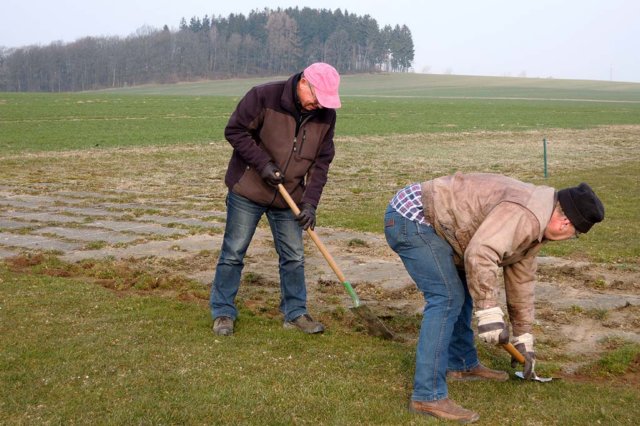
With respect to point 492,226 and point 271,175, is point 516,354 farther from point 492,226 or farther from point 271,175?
point 271,175

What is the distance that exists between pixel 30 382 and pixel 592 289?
17.3 ft

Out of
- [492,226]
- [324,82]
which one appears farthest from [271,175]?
[492,226]

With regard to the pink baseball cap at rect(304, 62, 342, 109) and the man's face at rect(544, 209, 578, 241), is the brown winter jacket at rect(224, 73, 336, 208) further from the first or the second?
the man's face at rect(544, 209, 578, 241)

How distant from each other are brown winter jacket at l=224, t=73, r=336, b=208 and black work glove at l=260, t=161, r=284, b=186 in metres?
0.04

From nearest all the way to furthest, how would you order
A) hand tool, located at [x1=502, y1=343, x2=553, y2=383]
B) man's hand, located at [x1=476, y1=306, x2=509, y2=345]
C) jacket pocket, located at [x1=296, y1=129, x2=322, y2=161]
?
man's hand, located at [x1=476, y1=306, x2=509, y2=345] → hand tool, located at [x1=502, y1=343, x2=553, y2=383] → jacket pocket, located at [x1=296, y1=129, x2=322, y2=161]

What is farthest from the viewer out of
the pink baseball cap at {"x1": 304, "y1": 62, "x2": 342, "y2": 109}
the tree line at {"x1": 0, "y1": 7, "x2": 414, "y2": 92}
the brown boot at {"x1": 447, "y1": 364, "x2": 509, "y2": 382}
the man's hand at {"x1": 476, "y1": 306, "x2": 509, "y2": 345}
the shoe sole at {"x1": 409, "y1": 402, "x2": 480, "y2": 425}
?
the tree line at {"x1": 0, "y1": 7, "x2": 414, "y2": 92}

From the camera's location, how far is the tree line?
407ft

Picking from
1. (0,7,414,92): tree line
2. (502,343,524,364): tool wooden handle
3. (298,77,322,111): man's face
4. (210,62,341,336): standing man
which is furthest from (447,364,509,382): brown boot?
(0,7,414,92): tree line

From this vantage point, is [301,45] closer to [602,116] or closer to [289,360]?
[602,116]

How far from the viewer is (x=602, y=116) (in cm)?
4734

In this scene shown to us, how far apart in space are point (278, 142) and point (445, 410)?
2541 mm

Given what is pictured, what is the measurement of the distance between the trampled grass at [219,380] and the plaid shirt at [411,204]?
1.17 m

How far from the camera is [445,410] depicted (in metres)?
4.45

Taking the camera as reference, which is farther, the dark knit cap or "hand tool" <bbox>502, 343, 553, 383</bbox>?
"hand tool" <bbox>502, 343, 553, 383</bbox>
